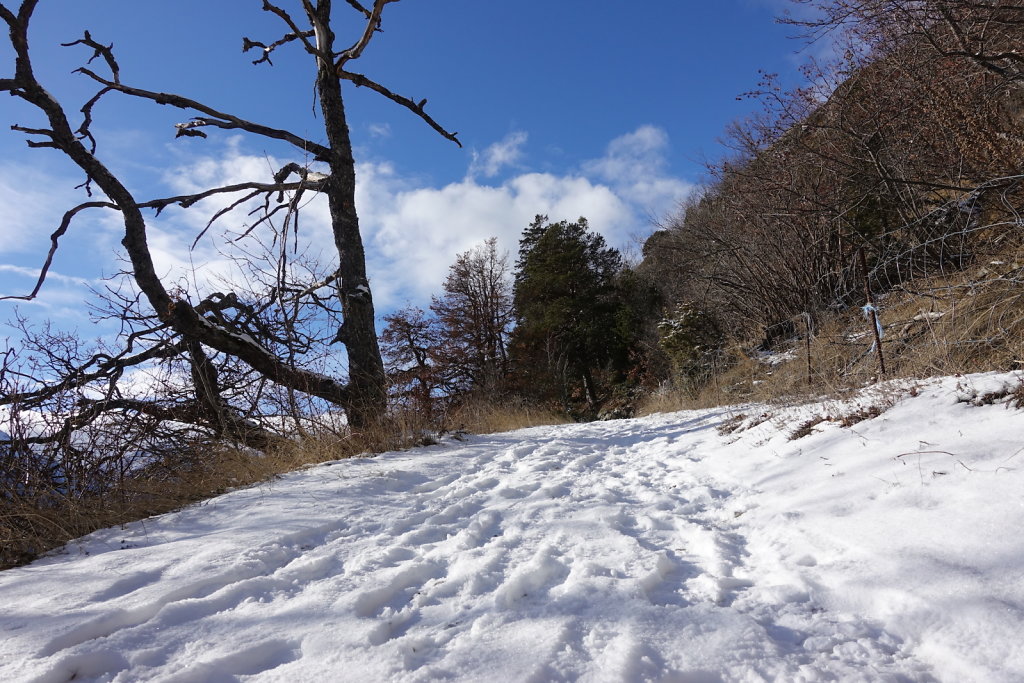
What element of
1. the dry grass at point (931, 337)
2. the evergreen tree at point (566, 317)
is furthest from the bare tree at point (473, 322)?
the dry grass at point (931, 337)

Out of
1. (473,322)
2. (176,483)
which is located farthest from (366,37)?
(473,322)

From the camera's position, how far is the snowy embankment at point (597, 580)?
1422mm

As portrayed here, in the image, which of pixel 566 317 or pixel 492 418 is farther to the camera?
pixel 566 317

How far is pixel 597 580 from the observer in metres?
1.97

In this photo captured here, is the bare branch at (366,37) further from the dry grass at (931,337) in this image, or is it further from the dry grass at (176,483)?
the dry grass at (931,337)

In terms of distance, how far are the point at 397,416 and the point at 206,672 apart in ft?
14.8

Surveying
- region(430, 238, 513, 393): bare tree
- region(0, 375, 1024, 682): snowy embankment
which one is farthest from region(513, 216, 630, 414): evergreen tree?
region(0, 375, 1024, 682): snowy embankment

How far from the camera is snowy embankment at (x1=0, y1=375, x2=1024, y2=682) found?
142cm

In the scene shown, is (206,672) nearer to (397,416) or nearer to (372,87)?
(397,416)

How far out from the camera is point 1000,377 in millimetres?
2797

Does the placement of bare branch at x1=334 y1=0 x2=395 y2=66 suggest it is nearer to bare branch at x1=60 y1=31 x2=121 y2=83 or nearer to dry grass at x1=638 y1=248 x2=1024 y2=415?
bare branch at x1=60 y1=31 x2=121 y2=83

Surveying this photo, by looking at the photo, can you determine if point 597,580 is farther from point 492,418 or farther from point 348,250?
point 492,418

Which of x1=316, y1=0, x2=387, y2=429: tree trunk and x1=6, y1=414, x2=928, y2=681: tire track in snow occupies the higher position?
x1=316, y1=0, x2=387, y2=429: tree trunk

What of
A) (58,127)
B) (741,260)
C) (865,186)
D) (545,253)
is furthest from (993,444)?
(545,253)
